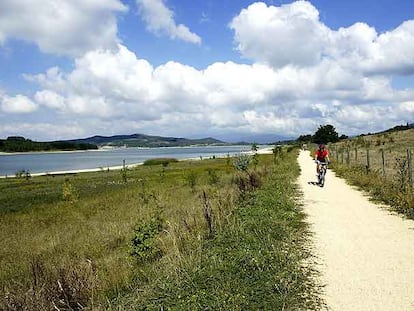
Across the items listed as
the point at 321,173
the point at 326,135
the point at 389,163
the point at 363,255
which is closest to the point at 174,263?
the point at 363,255

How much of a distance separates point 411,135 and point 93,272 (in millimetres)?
53022

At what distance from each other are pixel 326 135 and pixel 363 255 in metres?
85.8

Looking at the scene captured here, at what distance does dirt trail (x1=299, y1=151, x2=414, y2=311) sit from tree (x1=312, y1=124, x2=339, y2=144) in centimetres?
7801

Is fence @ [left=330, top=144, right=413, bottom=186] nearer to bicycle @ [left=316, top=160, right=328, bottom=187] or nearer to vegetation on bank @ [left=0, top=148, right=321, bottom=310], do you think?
bicycle @ [left=316, top=160, right=328, bottom=187]

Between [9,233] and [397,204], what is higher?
[397,204]

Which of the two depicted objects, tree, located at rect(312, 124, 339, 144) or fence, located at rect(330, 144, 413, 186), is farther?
tree, located at rect(312, 124, 339, 144)

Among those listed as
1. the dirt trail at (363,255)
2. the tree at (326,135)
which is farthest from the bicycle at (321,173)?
the tree at (326,135)

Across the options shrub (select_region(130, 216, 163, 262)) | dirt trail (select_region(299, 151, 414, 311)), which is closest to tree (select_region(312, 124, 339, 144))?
dirt trail (select_region(299, 151, 414, 311))

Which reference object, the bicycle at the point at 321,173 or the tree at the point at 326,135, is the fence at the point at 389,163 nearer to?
the bicycle at the point at 321,173

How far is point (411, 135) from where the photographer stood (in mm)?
53625

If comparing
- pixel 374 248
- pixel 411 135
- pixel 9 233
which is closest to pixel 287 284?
pixel 374 248

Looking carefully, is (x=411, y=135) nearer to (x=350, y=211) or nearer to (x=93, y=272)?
(x=350, y=211)

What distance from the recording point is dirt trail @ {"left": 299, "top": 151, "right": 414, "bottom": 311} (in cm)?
587

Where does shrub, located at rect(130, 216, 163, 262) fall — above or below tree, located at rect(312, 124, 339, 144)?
below
